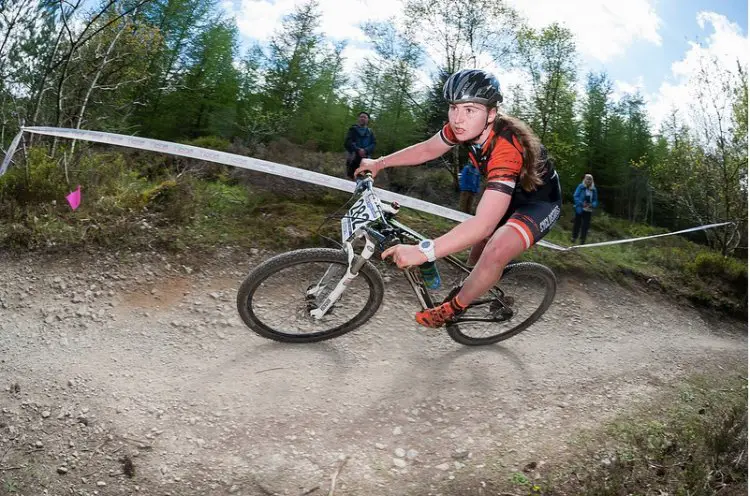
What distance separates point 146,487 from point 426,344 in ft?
9.08

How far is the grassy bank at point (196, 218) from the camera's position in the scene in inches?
210

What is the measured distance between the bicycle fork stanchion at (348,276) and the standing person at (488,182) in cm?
68

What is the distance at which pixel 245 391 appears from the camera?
362cm

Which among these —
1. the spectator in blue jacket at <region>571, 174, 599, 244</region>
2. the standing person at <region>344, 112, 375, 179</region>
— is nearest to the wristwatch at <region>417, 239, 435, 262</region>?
the standing person at <region>344, 112, 375, 179</region>

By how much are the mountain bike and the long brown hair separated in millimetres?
961

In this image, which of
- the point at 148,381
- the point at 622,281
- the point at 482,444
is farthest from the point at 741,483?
the point at 622,281

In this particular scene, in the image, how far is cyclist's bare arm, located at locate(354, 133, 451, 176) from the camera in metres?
4.11

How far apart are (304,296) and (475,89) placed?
2181mm

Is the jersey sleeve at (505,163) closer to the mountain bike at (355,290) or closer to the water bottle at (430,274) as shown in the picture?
the mountain bike at (355,290)

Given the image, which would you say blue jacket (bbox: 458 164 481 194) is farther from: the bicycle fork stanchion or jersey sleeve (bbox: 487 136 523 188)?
jersey sleeve (bbox: 487 136 523 188)

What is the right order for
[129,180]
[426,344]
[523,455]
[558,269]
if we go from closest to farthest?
1. [523,455]
2. [426,344]
3. [129,180]
4. [558,269]

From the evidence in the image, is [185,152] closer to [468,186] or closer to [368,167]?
[368,167]

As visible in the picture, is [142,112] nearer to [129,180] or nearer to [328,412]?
[129,180]

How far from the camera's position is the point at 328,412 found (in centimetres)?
354
